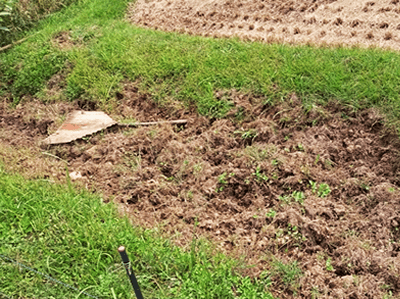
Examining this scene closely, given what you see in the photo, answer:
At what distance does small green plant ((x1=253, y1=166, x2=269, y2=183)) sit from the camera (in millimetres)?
3422

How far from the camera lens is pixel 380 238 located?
2896mm

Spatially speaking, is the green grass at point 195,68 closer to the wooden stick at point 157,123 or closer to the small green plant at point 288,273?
the wooden stick at point 157,123

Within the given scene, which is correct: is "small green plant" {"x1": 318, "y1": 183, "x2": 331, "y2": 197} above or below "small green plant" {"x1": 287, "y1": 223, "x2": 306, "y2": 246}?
above

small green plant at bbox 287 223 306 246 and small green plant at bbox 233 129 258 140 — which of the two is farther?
small green plant at bbox 233 129 258 140

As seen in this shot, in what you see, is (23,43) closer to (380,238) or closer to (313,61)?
(313,61)

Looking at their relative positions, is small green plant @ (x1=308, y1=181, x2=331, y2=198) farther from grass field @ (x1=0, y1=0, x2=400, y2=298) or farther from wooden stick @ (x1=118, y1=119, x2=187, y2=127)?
wooden stick @ (x1=118, y1=119, x2=187, y2=127)

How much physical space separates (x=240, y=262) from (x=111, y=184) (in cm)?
148

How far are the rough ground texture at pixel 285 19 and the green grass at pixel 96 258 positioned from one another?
317cm

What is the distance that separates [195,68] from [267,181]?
180 cm

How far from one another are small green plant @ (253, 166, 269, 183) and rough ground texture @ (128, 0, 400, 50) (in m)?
2.08

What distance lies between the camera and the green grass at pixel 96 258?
2.49m

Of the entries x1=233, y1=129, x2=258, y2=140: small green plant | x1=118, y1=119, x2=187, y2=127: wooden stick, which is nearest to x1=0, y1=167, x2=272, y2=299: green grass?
x1=233, y1=129, x2=258, y2=140: small green plant

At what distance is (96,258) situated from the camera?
2.65 metres

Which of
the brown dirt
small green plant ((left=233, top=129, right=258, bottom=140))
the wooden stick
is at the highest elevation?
the brown dirt
